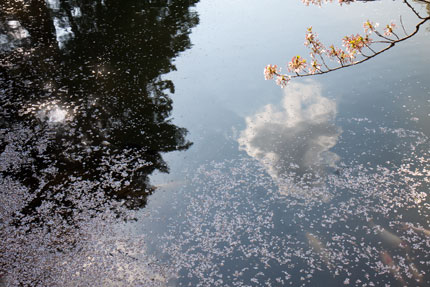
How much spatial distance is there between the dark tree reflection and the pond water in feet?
0.08

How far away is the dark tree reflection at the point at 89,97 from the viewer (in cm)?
353

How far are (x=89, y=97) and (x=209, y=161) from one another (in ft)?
6.27

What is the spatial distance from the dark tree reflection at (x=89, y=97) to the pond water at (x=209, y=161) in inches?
0.9

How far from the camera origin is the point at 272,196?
3184mm

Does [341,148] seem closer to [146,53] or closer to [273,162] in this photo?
[273,162]

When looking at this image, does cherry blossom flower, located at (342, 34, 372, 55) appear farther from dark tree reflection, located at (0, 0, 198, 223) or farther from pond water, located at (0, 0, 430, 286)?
dark tree reflection, located at (0, 0, 198, 223)

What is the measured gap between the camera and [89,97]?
4605 mm

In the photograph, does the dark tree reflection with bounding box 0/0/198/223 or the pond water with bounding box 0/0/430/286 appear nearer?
the pond water with bounding box 0/0/430/286

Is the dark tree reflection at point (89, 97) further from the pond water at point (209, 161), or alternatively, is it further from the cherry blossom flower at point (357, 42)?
the cherry blossom flower at point (357, 42)

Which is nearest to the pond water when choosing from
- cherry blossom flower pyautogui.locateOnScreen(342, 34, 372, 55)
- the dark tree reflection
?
the dark tree reflection

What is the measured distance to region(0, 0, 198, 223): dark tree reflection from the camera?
3.53m

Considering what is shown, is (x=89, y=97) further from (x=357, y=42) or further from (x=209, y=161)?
(x=357, y=42)

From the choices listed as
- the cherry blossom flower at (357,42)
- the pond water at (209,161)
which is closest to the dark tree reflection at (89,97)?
the pond water at (209,161)

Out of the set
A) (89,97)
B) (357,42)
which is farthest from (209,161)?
(89,97)
